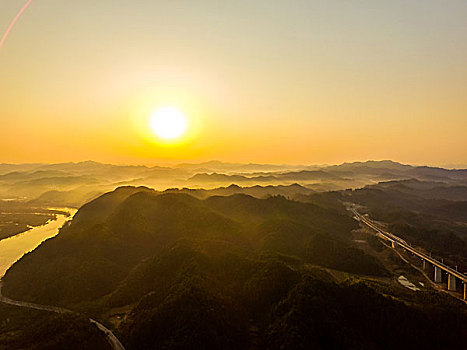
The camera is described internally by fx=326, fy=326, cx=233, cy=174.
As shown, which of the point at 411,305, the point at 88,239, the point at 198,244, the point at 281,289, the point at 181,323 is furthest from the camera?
the point at 88,239

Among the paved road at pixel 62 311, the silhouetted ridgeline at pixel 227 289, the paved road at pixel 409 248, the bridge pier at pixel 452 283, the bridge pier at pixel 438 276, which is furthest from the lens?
the bridge pier at pixel 438 276

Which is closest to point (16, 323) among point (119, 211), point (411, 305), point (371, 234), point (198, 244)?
point (198, 244)

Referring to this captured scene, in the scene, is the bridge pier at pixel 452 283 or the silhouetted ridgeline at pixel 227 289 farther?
the bridge pier at pixel 452 283

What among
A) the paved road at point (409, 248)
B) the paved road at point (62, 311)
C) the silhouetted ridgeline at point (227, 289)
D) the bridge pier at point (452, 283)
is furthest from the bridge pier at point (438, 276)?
the paved road at point (62, 311)

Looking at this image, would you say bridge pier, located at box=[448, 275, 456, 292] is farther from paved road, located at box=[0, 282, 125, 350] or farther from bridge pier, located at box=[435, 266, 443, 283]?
paved road, located at box=[0, 282, 125, 350]

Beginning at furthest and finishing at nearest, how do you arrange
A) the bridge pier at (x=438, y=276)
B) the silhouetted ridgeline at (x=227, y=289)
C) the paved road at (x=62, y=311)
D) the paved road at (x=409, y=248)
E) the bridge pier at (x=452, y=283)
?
the bridge pier at (x=438, y=276) → the bridge pier at (x=452, y=283) → the paved road at (x=409, y=248) → the paved road at (x=62, y=311) → the silhouetted ridgeline at (x=227, y=289)

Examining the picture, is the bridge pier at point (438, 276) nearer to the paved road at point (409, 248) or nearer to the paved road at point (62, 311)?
the paved road at point (409, 248)

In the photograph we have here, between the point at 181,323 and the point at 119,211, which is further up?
the point at 119,211

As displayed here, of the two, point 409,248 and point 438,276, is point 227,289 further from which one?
point 409,248

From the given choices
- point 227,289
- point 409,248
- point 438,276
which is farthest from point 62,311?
point 409,248

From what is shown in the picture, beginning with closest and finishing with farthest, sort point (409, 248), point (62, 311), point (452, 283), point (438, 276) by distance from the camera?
point (62, 311), point (452, 283), point (438, 276), point (409, 248)

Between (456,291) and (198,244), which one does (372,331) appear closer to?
(456,291)
